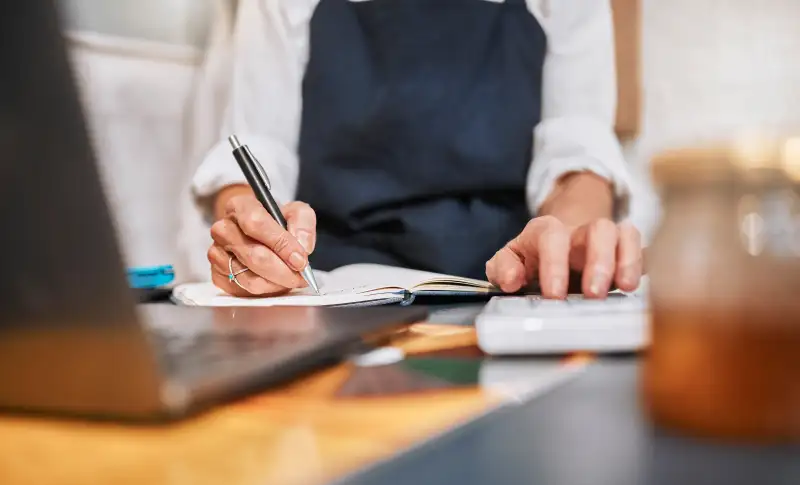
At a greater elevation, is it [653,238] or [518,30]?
[518,30]

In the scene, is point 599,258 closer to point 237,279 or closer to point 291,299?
point 291,299

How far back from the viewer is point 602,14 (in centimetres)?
94

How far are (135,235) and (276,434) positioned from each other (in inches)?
34.2

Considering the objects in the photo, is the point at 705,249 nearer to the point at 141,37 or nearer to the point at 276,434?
the point at 276,434

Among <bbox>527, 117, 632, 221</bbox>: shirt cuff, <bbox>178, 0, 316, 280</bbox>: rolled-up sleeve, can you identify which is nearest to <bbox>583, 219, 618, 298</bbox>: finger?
<bbox>527, 117, 632, 221</bbox>: shirt cuff

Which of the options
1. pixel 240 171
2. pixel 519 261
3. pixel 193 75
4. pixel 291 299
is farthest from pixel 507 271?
pixel 193 75

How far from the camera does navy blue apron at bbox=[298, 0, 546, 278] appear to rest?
83cm

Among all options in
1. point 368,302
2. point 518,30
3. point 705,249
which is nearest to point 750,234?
point 705,249

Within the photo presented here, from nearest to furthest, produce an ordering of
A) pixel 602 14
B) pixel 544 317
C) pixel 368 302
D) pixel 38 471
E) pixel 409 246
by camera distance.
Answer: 1. pixel 38 471
2. pixel 544 317
3. pixel 368 302
4. pixel 409 246
5. pixel 602 14

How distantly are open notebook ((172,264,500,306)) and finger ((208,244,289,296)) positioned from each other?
0.04ft

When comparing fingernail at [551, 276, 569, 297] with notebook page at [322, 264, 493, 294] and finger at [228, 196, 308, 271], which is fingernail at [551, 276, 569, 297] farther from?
finger at [228, 196, 308, 271]

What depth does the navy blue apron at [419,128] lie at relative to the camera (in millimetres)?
831

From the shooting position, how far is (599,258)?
0.42 meters

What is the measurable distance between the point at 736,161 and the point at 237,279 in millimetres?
493
